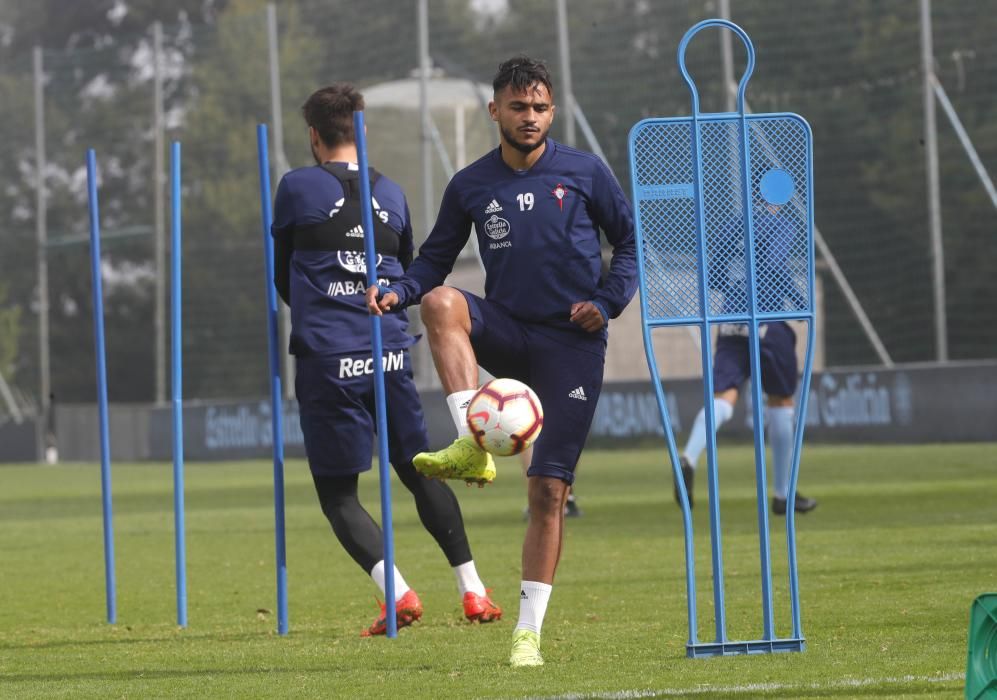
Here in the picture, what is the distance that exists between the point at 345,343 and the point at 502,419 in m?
1.70

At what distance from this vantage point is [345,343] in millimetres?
6902

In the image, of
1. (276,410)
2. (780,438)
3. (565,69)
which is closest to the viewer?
(276,410)

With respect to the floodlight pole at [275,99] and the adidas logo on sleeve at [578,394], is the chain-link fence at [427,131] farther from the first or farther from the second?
the adidas logo on sleeve at [578,394]

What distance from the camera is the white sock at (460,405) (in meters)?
5.48

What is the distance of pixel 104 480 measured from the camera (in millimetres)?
7609

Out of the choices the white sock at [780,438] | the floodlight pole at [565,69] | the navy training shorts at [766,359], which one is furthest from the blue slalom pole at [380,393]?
the floodlight pole at [565,69]

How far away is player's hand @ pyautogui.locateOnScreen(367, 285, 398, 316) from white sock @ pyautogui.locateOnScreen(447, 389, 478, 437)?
46 centimetres

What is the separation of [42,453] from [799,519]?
22.3 metres

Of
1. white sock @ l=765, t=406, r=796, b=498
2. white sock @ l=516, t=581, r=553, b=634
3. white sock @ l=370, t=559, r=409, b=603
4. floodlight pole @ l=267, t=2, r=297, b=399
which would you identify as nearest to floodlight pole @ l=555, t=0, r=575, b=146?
floodlight pole @ l=267, t=2, r=297, b=399

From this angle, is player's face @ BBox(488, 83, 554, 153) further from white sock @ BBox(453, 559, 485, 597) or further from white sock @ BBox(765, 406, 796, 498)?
white sock @ BBox(765, 406, 796, 498)

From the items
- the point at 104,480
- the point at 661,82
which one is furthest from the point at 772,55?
the point at 104,480

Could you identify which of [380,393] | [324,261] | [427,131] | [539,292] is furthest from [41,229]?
[539,292]

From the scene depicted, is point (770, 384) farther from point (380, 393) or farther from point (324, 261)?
point (380, 393)

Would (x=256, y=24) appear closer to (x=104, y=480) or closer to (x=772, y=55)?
(x=772, y=55)
